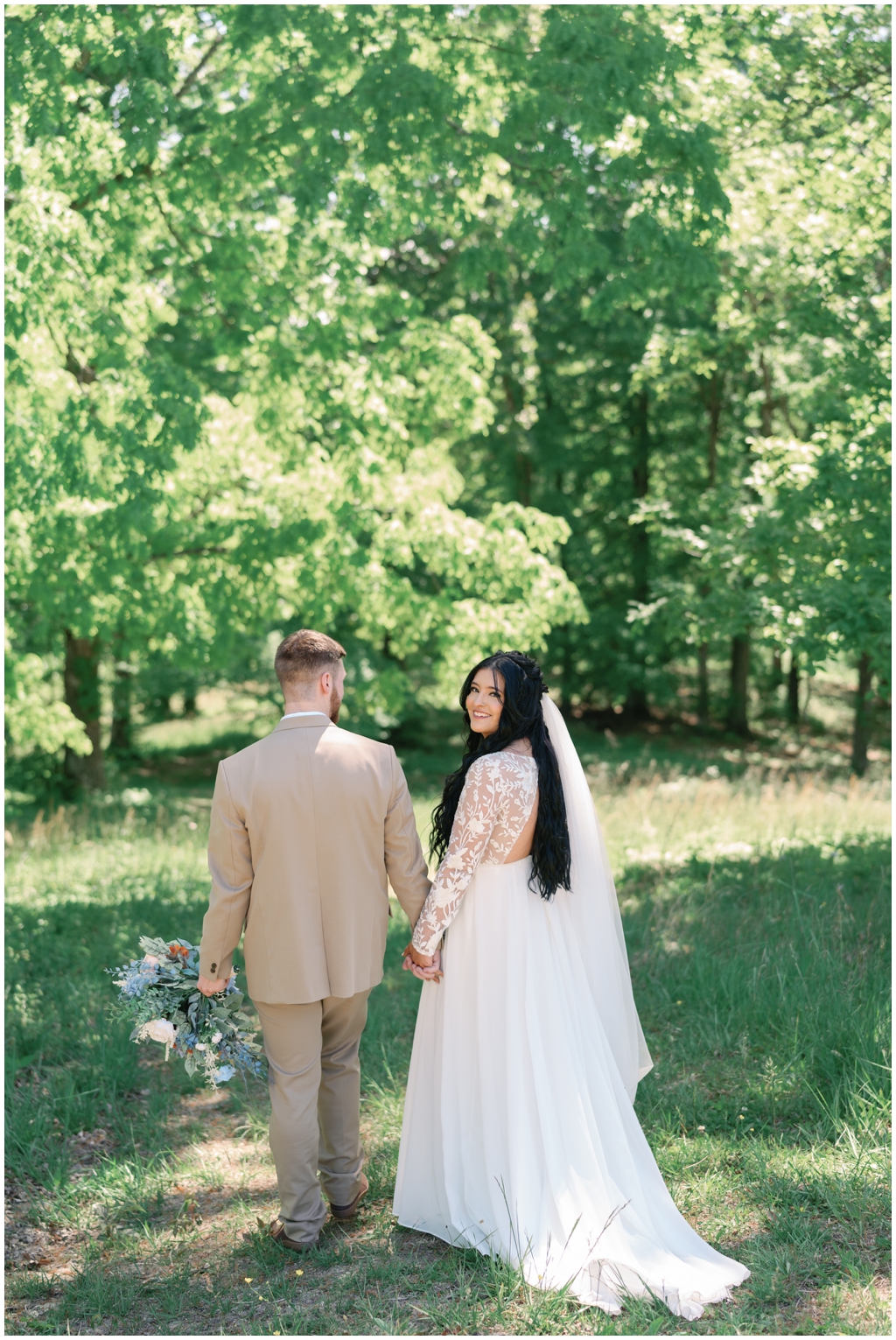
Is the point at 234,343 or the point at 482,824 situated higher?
the point at 234,343

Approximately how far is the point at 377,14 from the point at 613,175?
2.02 meters

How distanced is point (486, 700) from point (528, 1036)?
47.2 inches

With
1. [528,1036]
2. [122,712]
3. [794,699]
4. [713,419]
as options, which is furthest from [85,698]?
[794,699]

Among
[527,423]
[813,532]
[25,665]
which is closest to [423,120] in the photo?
[813,532]

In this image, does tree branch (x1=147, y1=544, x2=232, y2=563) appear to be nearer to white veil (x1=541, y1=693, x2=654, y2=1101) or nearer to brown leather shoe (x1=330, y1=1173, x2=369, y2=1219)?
white veil (x1=541, y1=693, x2=654, y2=1101)

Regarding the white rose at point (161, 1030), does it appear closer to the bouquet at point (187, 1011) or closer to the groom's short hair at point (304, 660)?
the bouquet at point (187, 1011)

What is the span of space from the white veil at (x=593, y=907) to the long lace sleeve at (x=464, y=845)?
33 cm

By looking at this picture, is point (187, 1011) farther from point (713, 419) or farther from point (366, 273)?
point (713, 419)

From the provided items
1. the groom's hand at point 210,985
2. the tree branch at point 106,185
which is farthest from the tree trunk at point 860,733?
the groom's hand at point 210,985

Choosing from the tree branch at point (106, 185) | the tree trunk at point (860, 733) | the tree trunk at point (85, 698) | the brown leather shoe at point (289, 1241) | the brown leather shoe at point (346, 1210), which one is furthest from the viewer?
the tree trunk at point (860, 733)

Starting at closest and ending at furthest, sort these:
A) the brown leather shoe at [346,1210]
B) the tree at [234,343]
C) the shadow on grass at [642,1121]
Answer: the shadow on grass at [642,1121] < the brown leather shoe at [346,1210] < the tree at [234,343]

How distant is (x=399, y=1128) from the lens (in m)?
4.66

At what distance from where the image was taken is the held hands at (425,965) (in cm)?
386

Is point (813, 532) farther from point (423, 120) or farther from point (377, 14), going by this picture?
point (377, 14)
